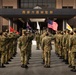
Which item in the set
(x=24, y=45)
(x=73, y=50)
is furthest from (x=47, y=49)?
(x=73, y=50)

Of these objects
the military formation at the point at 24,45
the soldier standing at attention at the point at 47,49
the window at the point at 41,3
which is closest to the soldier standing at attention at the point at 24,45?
the military formation at the point at 24,45

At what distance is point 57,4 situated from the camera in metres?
53.5

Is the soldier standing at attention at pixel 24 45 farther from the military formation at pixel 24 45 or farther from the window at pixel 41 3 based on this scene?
the window at pixel 41 3

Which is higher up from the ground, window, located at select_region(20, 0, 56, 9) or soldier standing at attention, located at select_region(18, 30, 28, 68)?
window, located at select_region(20, 0, 56, 9)

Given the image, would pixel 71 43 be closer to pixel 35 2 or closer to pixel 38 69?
pixel 38 69

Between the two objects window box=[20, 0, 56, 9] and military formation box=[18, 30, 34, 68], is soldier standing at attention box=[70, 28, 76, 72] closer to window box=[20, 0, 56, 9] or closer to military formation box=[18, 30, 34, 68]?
military formation box=[18, 30, 34, 68]

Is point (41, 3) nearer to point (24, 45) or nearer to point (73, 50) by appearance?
point (24, 45)

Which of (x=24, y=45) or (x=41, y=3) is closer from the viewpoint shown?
(x=24, y=45)

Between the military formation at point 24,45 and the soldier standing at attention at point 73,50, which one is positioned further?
the military formation at point 24,45

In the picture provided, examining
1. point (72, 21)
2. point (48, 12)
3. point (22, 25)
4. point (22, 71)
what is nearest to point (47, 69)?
point (22, 71)

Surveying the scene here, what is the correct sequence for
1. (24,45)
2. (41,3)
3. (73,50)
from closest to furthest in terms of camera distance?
(73,50) → (24,45) → (41,3)

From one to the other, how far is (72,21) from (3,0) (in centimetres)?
1308

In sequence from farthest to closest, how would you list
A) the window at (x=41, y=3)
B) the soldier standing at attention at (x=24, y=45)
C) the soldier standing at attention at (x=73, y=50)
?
the window at (x=41, y=3) → the soldier standing at attention at (x=24, y=45) → the soldier standing at attention at (x=73, y=50)

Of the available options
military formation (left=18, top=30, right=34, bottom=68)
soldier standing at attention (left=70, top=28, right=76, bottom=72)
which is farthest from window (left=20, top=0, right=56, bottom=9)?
soldier standing at attention (left=70, top=28, right=76, bottom=72)
